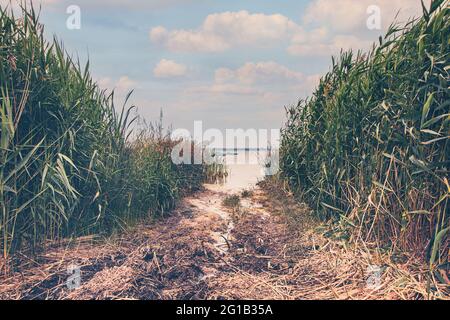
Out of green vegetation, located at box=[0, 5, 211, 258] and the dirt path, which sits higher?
green vegetation, located at box=[0, 5, 211, 258]

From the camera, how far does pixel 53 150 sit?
334 cm

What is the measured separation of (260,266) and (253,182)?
5.88 m

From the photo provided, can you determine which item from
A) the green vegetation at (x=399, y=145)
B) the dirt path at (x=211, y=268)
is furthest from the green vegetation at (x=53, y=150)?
the green vegetation at (x=399, y=145)

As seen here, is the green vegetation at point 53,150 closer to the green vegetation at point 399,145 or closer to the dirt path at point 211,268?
the dirt path at point 211,268

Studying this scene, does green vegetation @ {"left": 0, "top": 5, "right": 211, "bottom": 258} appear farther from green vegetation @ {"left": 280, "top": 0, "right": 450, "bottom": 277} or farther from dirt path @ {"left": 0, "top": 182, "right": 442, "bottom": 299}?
green vegetation @ {"left": 280, "top": 0, "right": 450, "bottom": 277}

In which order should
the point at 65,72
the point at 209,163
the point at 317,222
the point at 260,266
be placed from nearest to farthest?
the point at 260,266, the point at 65,72, the point at 317,222, the point at 209,163

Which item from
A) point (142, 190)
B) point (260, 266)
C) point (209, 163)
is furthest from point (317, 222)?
point (209, 163)

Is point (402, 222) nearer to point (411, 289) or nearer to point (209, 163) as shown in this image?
point (411, 289)

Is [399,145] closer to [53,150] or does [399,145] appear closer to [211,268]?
[211,268]

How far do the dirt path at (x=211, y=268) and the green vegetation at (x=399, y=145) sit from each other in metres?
0.31

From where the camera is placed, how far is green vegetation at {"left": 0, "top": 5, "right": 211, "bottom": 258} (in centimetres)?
307

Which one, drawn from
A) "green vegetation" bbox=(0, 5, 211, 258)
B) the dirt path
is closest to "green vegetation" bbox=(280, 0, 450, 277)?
the dirt path

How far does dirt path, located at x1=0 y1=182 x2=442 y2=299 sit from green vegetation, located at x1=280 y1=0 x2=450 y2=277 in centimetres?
31

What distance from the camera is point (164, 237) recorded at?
13.6 feet
